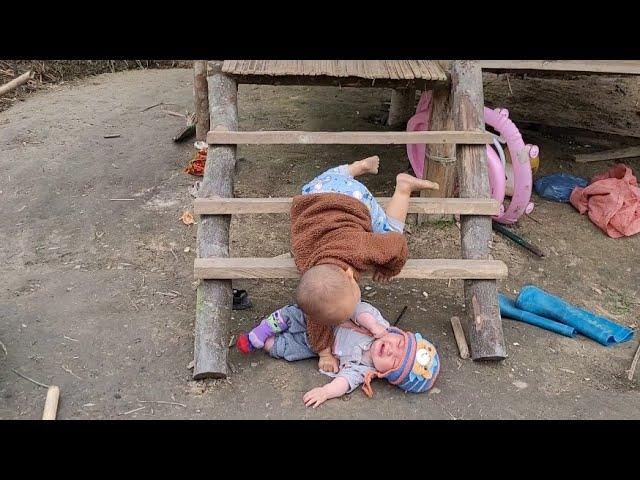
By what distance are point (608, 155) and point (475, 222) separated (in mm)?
2857

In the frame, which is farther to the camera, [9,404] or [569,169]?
[569,169]

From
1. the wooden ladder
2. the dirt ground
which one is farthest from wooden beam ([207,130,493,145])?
the dirt ground

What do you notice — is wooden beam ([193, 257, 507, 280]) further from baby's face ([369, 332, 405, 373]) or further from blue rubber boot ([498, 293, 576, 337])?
blue rubber boot ([498, 293, 576, 337])

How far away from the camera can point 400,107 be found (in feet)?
20.5

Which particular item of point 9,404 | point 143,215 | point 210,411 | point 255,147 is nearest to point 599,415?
point 210,411

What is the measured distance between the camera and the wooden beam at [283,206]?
3.27m

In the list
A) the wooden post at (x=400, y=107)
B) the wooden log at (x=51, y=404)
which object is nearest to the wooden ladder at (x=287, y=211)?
the wooden log at (x=51, y=404)

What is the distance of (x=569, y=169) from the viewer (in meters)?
5.44

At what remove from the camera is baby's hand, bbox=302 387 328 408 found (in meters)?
2.69

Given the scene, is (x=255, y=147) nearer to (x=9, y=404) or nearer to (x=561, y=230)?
(x=561, y=230)

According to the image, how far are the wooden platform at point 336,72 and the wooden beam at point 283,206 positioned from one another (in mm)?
976

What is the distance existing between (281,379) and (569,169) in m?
3.71

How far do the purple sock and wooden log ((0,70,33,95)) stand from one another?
4.49 metres

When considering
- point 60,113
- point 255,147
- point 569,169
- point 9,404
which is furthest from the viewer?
point 60,113
